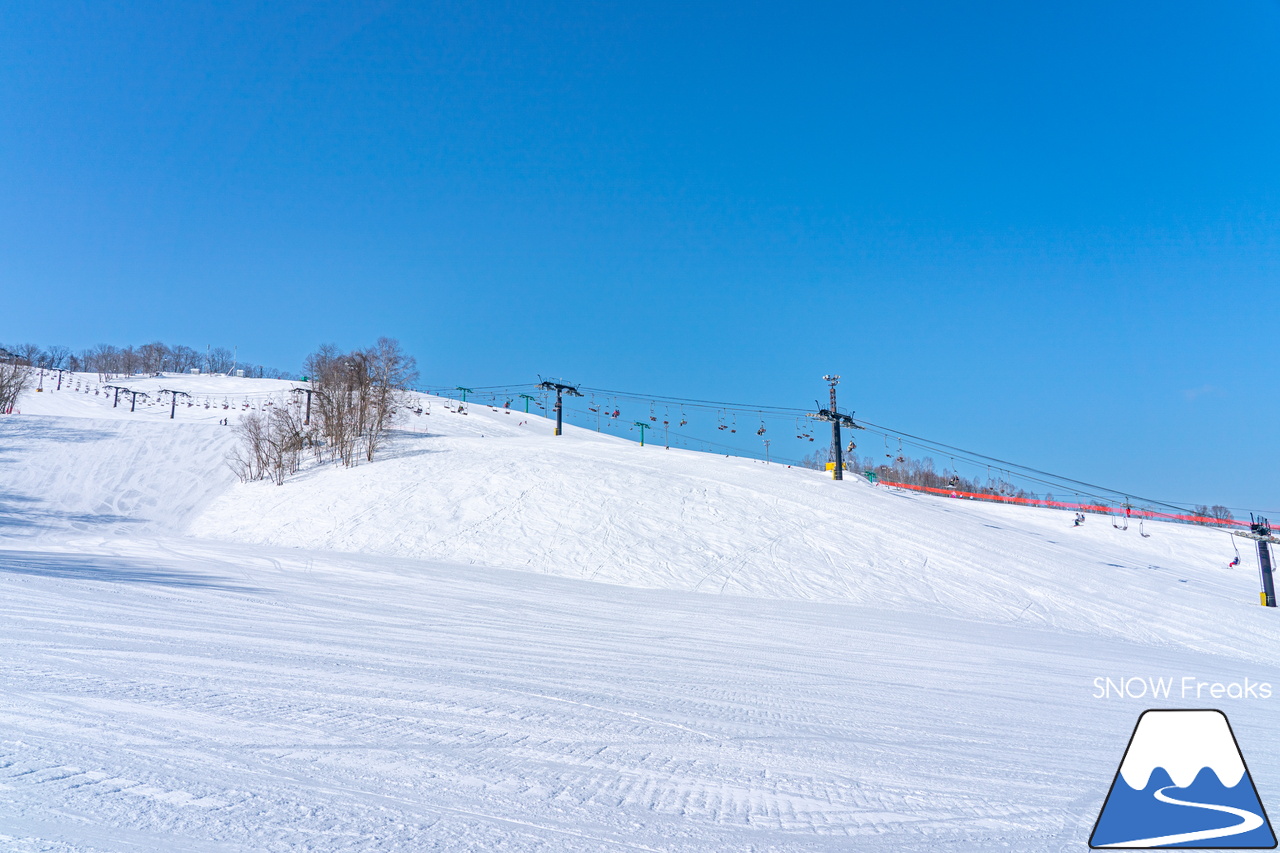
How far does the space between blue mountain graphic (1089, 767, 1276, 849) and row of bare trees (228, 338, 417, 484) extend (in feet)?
139

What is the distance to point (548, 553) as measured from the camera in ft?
81.8

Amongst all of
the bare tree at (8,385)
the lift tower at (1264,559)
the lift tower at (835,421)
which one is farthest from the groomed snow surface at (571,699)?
the bare tree at (8,385)

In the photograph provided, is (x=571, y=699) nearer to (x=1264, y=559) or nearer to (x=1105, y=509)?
(x=1264, y=559)

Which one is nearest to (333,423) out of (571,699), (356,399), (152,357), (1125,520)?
(356,399)

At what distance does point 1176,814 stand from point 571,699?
4.07 metres

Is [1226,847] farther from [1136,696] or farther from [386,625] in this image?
[386,625]

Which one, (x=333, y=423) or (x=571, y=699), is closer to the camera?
(x=571, y=699)

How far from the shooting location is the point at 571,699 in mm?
5465

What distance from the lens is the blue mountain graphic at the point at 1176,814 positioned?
3.35 meters

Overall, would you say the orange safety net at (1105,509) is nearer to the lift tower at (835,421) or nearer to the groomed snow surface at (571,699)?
the lift tower at (835,421)

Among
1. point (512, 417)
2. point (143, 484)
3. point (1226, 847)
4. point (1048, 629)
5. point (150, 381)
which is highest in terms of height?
point (150, 381)

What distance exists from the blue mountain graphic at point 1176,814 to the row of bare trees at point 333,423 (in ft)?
139

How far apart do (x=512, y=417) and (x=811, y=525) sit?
5935cm

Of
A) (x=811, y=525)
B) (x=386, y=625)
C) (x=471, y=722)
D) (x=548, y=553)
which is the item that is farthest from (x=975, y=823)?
(x=811, y=525)
